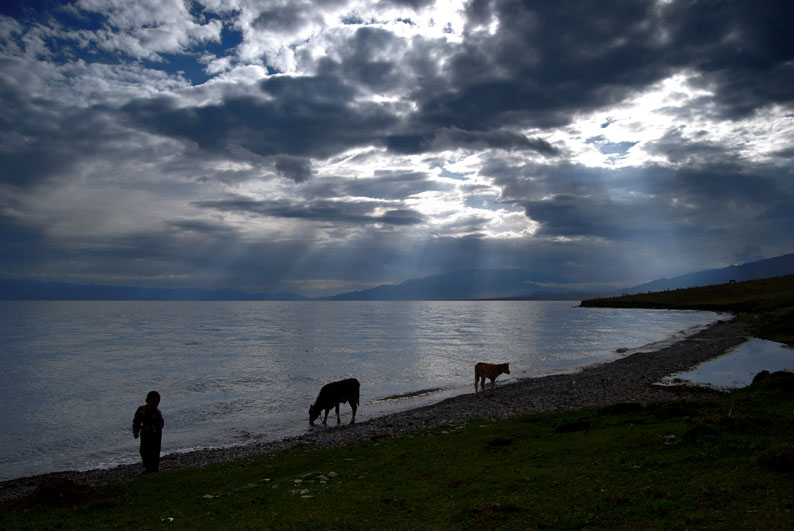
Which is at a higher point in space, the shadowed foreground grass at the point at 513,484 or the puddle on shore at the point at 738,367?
the shadowed foreground grass at the point at 513,484

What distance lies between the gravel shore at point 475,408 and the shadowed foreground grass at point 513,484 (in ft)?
10.7

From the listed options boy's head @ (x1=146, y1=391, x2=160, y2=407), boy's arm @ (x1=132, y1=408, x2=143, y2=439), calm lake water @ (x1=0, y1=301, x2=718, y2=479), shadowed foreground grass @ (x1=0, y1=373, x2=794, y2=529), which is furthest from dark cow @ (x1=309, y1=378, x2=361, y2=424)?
boy's arm @ (x1=132, y1=408, x2=143, y2=439)

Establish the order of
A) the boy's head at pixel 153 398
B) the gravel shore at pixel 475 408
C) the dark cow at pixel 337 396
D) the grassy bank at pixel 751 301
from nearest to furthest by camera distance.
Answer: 1. the boy's head at pixel 153 398
2. the gravel shore at pixel 475 408
3. the dark cow at pixel 337 396
4. the grassy bank at pixel 751 301

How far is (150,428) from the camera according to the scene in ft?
51.4

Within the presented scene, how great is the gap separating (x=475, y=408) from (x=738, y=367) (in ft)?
70.4

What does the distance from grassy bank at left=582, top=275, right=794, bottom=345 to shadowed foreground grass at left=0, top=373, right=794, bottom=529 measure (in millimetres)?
57442

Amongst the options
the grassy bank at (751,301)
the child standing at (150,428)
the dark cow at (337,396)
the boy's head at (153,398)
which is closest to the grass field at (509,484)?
the child standing at (150,428)

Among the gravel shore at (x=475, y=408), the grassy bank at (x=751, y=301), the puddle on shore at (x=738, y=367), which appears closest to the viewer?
the gravel shore at (x=475, y=408)

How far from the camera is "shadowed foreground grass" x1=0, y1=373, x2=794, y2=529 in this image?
855cm

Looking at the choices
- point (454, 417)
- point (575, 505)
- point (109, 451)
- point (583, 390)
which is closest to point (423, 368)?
point (583, 390)

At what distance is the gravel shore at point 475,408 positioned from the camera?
17578mm

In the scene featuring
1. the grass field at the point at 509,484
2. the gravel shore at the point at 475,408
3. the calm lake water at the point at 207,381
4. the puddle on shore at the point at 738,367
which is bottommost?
the calm lake water at the point at 207,381

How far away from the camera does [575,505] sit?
893cm

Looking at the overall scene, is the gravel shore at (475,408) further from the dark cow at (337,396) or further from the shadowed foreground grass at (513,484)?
the shadowed foreground grass at (513,484)
